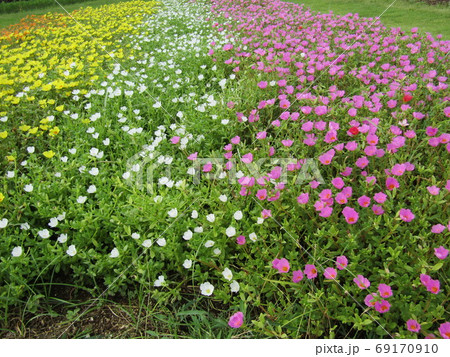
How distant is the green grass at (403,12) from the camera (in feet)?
20.2

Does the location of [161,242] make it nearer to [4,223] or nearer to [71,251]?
[71,251]

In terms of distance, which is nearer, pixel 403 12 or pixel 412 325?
pixel 412 325

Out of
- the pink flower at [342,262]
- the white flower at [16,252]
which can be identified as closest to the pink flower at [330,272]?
the pink flower at [342,262]

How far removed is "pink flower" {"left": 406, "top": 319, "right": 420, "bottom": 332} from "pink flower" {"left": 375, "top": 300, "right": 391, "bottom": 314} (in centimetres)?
9

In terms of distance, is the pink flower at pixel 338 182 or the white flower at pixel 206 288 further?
the pink flower at pixel 338 182

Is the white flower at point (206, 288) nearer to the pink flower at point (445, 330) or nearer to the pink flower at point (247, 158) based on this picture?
the pink flower at point (247, 158)

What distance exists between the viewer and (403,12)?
7277mm

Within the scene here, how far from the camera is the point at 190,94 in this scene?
3553 mm

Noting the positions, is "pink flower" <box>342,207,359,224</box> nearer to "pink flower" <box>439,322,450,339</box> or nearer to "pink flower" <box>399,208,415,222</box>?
"pink flower" <box>399,208,415,222</box>

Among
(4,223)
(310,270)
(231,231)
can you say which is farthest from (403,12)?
(4,223)

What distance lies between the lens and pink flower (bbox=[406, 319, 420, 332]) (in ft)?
4.66

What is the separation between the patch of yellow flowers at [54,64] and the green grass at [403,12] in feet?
15.4

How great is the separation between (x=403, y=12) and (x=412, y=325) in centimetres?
781
